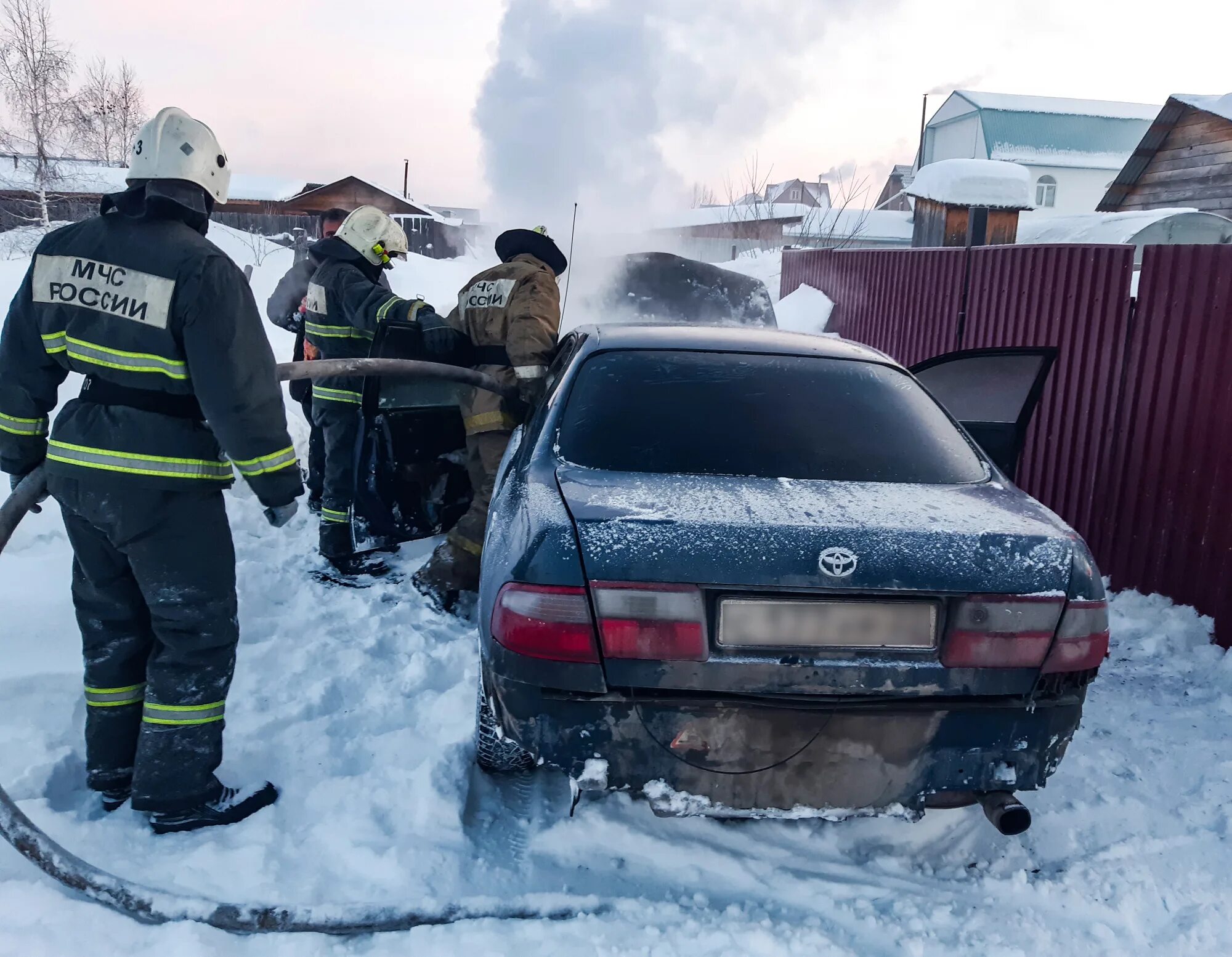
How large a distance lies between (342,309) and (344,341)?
18 centimetres

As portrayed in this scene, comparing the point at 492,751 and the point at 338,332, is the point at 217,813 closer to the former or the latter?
the point at 492,751

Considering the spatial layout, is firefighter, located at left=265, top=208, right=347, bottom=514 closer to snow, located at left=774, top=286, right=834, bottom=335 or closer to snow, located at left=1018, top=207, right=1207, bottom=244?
snow, located at left=774, top=286, right=834, bottom=335

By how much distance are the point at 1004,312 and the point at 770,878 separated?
495cm

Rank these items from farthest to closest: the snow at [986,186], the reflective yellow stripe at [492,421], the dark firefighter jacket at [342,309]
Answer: the snow at [986,186] → the dark firefighter jacket at [342,309] → the reflective yellow stripe at [492,421]

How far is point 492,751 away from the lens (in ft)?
8.28

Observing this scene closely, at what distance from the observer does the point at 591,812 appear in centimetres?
248

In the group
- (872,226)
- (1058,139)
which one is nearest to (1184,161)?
(872,226)

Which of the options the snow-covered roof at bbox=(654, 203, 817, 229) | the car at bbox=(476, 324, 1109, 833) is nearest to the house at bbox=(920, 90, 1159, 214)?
the snow-covered roof at bbox=(654, 203, 817, 229)

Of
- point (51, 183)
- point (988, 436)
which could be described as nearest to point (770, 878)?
point (988, 436)

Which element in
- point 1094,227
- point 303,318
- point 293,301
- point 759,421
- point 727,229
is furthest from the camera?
point 727,229

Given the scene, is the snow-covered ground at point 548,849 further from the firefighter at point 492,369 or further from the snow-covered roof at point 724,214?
the snow-covered roof at point 724,214

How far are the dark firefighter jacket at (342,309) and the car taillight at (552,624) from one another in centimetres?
278

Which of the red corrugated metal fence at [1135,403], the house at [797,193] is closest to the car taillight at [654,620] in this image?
the red corrugated metal fence at [1135,403]

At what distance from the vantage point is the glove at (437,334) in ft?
13.6
